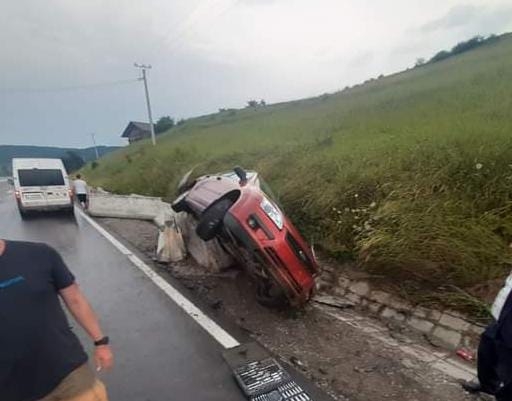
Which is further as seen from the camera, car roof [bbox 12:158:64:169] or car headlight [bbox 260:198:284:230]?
car roof [bbox 12:158:64:169]

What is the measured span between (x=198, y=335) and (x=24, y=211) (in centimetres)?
1232

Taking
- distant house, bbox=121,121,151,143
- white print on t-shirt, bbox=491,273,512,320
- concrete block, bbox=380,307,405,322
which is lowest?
concrete block, bbox=380,307,405,322

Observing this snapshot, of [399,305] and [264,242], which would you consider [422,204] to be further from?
[264,242]

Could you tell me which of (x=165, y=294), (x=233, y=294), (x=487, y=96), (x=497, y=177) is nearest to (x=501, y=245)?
(x=497, y=177)

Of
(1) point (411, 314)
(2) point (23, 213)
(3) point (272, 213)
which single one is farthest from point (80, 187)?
(1) point (411, 314)

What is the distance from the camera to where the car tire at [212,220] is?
14.2ft

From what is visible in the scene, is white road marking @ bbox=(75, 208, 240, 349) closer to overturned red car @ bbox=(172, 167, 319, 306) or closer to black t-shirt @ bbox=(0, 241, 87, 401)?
overturned red car @ bbox=(172, 167, 319, 306)

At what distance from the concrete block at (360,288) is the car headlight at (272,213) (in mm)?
1319

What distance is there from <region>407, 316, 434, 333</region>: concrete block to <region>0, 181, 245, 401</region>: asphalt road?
200cm

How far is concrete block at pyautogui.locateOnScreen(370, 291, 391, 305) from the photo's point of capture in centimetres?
430

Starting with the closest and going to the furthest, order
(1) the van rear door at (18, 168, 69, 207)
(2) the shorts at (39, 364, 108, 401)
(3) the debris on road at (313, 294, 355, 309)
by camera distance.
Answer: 1. (2) the shorts at (39, 364, 108, 401)
2. (3) the debris on road at (313, 294, 355, 309)
3. (1) the van rear door at (18, 168, 69, 207)

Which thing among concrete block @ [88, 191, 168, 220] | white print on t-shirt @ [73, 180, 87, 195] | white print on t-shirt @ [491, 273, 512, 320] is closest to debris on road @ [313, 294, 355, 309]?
white print on t-shirt @ [491, 273, 512, 320]

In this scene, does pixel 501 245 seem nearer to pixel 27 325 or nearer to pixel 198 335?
pixel 198 335

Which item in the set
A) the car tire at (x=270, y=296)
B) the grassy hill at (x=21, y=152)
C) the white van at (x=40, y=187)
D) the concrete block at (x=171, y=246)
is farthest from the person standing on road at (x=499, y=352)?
the grassy hill at (x=21, y=152)
